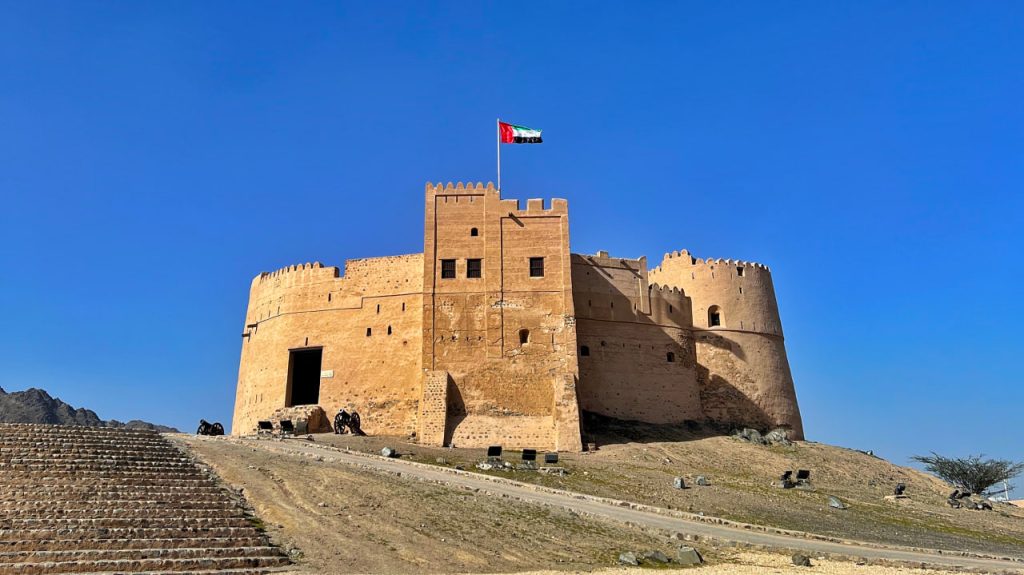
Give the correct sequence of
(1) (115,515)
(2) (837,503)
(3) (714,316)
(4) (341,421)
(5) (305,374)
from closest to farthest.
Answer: (1) (115,515)
(2) (837,503)
(4) (341,421)
(5) (305,374)
(3) (714,316)

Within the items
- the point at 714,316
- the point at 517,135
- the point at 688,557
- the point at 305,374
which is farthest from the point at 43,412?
the point at 688,557

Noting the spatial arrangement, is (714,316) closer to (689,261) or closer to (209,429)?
(689,261)

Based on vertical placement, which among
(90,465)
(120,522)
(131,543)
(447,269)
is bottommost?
(131,543)

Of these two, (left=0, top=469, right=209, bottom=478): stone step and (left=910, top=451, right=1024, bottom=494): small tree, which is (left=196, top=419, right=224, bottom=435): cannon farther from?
(left=910, top=451, right=1024, bottom=494): small tree

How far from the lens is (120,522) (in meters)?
14.9

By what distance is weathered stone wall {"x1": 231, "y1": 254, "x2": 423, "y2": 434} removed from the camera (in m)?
32.8

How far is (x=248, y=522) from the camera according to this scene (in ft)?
51.6

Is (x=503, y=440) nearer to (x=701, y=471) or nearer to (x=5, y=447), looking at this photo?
(x=701, y=471)

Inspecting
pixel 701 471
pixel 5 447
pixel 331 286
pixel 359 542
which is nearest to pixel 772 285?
pixel 701 471

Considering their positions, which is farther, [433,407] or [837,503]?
[433,407]

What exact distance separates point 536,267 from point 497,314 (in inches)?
108

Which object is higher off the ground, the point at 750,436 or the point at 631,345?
the point at 631,345

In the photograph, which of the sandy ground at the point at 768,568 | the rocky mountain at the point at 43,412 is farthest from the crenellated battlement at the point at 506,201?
the rocky mountain at the point at 43,412

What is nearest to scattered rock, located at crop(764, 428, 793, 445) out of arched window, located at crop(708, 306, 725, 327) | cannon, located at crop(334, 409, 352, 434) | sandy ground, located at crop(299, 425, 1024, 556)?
sandy ground, located at crop(299, 425, 1024, 556)
